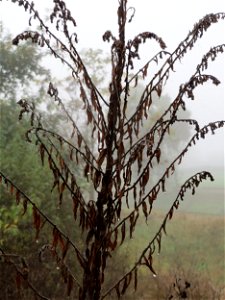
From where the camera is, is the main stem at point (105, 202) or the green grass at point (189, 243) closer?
the main stem at point (105, 202)

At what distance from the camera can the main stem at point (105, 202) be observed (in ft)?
8.70

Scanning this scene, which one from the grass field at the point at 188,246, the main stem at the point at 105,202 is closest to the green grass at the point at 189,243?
the grass field at the point at 188,246

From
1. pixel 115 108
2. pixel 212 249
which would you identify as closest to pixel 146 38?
pixel 115 108

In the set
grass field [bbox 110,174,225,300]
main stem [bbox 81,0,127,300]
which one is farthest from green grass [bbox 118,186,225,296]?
main stem [bbox 81,0,127,300]

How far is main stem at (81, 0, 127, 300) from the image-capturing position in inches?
104

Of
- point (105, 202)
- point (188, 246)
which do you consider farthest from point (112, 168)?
point (188, 246)

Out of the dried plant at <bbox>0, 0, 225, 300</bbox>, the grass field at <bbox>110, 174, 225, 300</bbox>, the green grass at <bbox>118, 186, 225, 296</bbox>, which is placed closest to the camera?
the dried plant at <bbox>0, 0, 225, 300</bbox>

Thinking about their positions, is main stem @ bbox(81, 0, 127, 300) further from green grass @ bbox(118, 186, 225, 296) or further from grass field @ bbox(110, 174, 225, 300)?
green grass @ bbox(118, 186, 225, 296)

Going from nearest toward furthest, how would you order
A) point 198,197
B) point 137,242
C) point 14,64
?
point 14,64, point 137,242, point 198,197

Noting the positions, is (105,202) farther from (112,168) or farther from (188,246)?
(188,246)

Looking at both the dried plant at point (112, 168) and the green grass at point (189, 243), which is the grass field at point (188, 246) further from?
the dried plant at point (112, 168)

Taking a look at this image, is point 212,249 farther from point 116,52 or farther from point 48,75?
point 116,52

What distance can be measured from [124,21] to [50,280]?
32.2 feet

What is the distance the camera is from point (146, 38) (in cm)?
278
